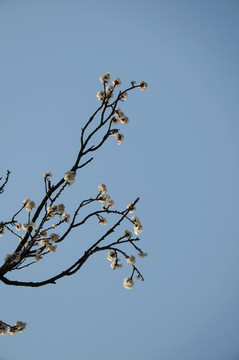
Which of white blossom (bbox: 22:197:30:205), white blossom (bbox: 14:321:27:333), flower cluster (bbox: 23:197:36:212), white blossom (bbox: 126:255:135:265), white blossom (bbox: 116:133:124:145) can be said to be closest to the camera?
white blossom (bbox: 126:255:135:265)

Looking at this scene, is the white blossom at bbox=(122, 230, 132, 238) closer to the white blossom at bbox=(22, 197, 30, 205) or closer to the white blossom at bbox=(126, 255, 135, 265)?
the white blossom at bbox=(126, 255, 135, 265)

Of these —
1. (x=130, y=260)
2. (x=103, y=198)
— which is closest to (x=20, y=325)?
(x=130, y=260)

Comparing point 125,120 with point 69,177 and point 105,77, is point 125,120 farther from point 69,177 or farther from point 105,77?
point 69,177

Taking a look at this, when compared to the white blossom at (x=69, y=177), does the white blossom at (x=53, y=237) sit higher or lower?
lower

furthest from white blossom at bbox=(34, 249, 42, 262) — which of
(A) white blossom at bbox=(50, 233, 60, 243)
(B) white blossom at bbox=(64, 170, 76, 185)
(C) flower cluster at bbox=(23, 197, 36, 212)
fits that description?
(C) flower cluster at bbox=(23, 197, 36, 212)

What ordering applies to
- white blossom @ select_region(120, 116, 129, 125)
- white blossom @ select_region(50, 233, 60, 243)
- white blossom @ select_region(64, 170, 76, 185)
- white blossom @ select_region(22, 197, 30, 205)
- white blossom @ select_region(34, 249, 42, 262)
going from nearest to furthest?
white blossom @ select_region(34, 249, 42, 262), white blossom @ select_region(64, 170, 76, 185), white blossom @ select_region(50, 233, 60, 243), white blossom @ select_region(22, 197, 30, 205), white blossom @ select_region(120, 116, 129, 125)

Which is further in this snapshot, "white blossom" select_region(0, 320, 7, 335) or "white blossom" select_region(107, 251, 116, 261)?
"white blossom" select_region(107, 251, 116, 261)

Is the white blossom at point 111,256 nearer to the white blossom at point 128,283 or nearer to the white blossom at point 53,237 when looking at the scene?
the white blossom at point 128,283

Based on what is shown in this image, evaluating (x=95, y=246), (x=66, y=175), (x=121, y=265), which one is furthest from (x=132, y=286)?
(x=66, y=175)

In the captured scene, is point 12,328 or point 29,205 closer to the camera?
point 12,328

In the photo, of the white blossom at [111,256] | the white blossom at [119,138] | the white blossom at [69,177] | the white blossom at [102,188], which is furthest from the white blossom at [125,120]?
the white blossom at [111,256]

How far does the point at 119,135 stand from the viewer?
21.0ft

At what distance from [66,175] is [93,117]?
1.32m

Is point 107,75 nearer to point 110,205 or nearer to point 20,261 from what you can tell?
point 110,205
